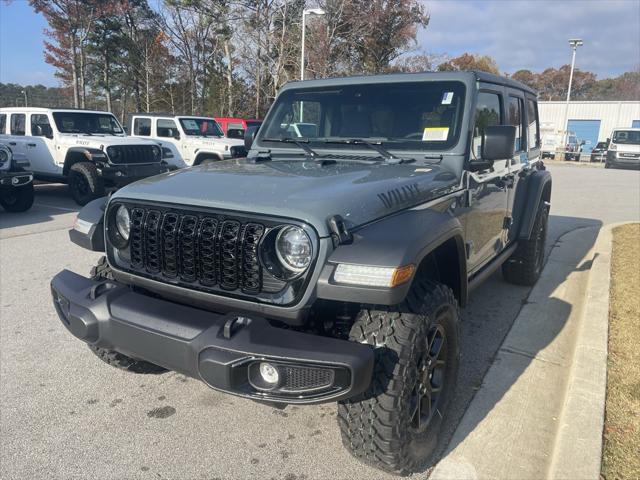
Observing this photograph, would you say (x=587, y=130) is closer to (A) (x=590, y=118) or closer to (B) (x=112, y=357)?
(A) (x=590, y=118)

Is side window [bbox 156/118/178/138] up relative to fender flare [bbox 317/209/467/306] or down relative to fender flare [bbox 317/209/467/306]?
up

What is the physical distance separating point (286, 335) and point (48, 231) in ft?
22.5

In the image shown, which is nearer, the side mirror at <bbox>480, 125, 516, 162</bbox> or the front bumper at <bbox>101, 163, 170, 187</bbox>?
the side mirror at <bbox>480, 125, 516, 162</bbox>

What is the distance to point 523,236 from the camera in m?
4.62

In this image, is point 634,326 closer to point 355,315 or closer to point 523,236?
point 523,236

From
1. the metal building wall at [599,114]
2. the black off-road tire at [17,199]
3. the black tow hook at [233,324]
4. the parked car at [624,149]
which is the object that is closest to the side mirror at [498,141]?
the black tow hook at [233,324]

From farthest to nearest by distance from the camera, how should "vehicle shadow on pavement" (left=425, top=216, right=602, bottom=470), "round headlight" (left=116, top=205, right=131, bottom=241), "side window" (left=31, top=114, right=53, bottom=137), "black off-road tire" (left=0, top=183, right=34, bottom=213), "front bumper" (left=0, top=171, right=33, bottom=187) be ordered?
1. "side window" (left=31, top=114, right=53, bottom=137)
2. "black off-road tire" (left=0, top=183, right=34, bottom=213)
3. "front bumper" (left=0, top=171, right=33, bottom=187)
4. "vehicle shadow on pavement" (left=425, top=216, right=602, bottom=470)
5. "round headlight" (left=116, top=205, right=131, bottom=241)

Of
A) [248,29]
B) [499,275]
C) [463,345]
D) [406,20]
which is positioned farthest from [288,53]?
[463,345]

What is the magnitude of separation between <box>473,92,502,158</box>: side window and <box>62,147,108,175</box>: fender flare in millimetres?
8295

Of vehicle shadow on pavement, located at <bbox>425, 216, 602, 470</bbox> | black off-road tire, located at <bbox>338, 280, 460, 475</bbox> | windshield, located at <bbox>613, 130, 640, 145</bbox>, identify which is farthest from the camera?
windshield, located at <bbox>613, 130, 640, 145</bbox>

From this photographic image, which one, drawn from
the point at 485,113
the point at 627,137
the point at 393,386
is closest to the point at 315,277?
the point at 393,386

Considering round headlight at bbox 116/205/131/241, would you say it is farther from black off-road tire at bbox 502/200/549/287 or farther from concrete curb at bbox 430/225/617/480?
black off-road tire at bbox 502/200/549/287

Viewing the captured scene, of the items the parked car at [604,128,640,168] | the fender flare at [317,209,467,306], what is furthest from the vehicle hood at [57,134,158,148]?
the parked car at [604,128,640,168]

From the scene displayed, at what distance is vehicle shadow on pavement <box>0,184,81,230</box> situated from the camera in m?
8.38
